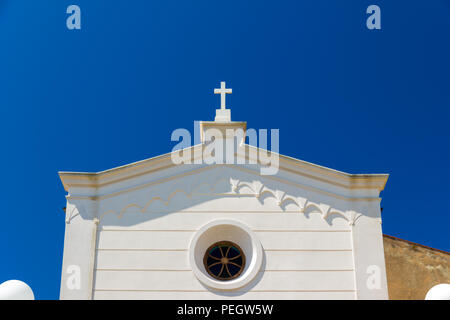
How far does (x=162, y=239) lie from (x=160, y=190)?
1208mm

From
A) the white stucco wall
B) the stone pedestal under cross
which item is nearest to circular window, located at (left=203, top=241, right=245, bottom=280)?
the white stucco wall

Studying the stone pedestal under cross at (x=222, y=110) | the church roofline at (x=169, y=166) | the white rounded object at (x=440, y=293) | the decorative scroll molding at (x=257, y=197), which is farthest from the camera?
the stone pedestal under cross at (x=222, y=110)

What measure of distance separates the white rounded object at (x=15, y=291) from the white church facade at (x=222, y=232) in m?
0.76

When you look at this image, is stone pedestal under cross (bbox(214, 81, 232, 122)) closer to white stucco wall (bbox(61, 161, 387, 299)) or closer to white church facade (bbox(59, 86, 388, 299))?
white church facade (bbox(59, 86, 388, 299))

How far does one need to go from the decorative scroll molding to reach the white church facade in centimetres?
2

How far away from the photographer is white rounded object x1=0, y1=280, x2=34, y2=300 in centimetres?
1061

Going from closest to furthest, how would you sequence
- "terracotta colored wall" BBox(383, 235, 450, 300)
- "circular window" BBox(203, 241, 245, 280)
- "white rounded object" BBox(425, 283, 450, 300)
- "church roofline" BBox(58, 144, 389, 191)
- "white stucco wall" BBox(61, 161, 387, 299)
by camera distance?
1. "white rounded object" BBox(425, 283, 450, 300)
2. "white stucco wall" BBox(61, 161, 387, 299)
3. "circular window" BBox(203, 241, 245, 280)
4. "church roofline" BBox(58, 144, 389, 191)
5. "terracotta colored wall" BBox(383, 235, 450, 300)

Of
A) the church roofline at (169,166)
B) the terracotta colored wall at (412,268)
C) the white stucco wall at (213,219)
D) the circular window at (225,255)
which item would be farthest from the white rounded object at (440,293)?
the terracotta colored wall at (412,268)

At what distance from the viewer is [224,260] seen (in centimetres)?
1205

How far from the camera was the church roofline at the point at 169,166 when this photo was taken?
12.2 m

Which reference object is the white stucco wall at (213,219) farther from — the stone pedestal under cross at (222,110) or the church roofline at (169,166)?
the stone pedestal under cross at (222,110)

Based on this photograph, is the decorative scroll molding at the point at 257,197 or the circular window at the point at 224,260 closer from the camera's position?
the circular window at the point at 224,260

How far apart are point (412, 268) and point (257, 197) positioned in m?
6.94
